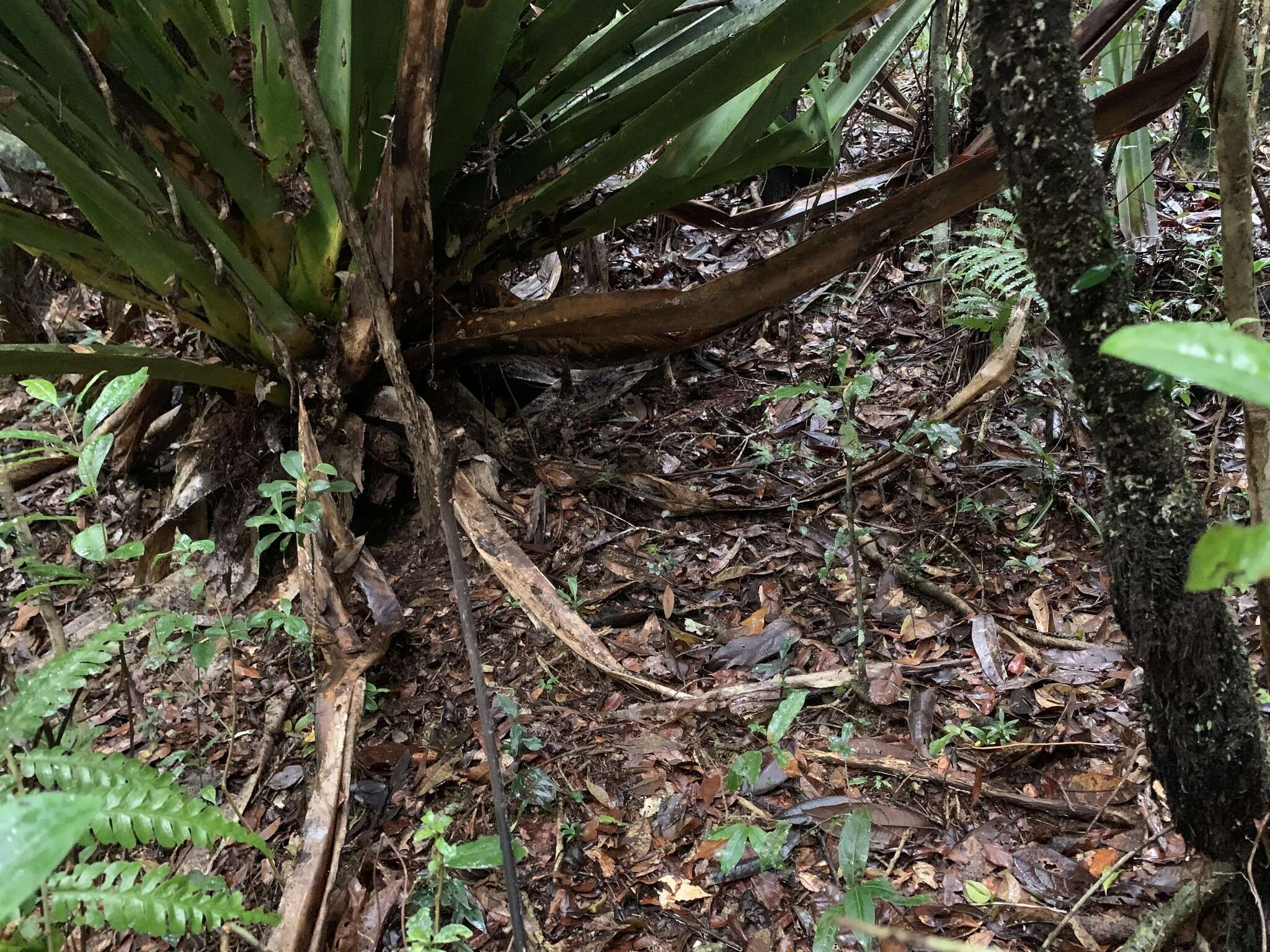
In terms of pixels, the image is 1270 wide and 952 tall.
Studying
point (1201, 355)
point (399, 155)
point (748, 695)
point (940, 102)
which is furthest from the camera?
point (940, 102)

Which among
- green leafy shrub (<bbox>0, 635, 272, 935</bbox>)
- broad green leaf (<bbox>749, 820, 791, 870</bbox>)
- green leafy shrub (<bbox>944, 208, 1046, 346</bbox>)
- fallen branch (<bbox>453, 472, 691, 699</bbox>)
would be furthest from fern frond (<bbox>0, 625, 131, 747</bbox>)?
green leafy shrub (<bbox>944, 208, 1046, 346</bbox>)

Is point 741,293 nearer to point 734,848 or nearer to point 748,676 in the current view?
point 748,676

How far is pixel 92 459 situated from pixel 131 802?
19.7 inches

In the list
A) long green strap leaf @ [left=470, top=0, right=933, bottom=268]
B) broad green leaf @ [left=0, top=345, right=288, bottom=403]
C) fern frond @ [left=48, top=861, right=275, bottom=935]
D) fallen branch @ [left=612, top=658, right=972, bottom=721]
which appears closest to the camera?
fern frond @ [left=48, top=861, right=275, bottom=935]

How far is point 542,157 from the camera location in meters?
1.84

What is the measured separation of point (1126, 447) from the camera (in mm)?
793

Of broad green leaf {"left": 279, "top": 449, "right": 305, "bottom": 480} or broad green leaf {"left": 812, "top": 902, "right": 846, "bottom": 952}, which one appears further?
broad green leaf {"left": 279, "top": 449, "right": 305, "bottom": 480}

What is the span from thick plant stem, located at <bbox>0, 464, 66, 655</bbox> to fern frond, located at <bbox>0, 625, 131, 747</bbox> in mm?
196

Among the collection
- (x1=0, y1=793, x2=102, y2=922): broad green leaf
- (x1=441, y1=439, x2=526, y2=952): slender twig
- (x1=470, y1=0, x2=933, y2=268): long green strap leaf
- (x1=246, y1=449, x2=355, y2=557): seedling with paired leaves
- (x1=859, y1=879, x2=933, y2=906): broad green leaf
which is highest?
(x1=470, y1=0, x2=933, y2=268): long green strap leaf

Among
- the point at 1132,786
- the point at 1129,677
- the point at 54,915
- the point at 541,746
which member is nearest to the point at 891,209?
the point at 1129,677

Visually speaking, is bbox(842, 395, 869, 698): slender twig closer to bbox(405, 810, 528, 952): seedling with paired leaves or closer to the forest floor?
the forest floor

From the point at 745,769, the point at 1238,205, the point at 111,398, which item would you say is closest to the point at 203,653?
the point at 111,398

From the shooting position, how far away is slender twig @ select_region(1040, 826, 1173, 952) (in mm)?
915

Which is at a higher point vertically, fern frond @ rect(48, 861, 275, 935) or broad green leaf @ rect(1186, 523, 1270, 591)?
broad green leaf @ rect(1186, 523, 1270, 591)
